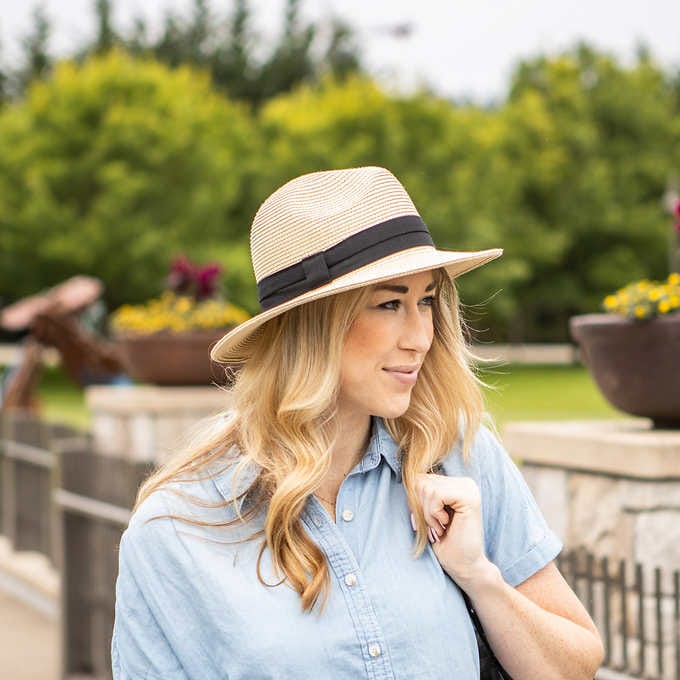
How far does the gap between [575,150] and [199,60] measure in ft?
66.5

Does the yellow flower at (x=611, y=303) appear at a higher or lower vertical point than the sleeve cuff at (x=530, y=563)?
higher

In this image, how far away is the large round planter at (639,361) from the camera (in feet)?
14.5

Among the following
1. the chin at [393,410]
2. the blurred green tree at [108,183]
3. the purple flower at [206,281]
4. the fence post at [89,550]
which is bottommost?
the fence post at [89,550]

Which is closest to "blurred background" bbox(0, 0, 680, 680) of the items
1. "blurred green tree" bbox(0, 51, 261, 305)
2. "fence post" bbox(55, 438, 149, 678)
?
"blurred green tree" bbox(0, 51, 261, 305)

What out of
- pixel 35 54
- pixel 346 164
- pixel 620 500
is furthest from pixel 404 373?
pixel 35 54

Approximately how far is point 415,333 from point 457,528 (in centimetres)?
35

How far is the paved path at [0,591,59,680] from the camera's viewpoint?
21.9 feet

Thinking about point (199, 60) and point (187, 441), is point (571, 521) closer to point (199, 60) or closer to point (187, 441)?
point (187, 441)

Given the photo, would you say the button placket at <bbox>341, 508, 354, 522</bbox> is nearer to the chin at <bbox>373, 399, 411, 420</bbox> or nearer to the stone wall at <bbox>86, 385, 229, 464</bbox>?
the chin at <bbox>373, 399, 411, 420</bbox>

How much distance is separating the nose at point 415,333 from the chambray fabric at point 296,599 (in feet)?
0.82

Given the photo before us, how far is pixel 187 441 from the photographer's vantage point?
2.37m

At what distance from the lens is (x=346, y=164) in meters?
37.7

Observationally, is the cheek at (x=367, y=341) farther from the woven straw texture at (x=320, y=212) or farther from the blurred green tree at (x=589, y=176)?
the blurred green tree at (x=589, y=176)

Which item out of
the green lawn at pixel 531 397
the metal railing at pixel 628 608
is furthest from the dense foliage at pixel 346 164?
the metal railing at pixel 628 608
